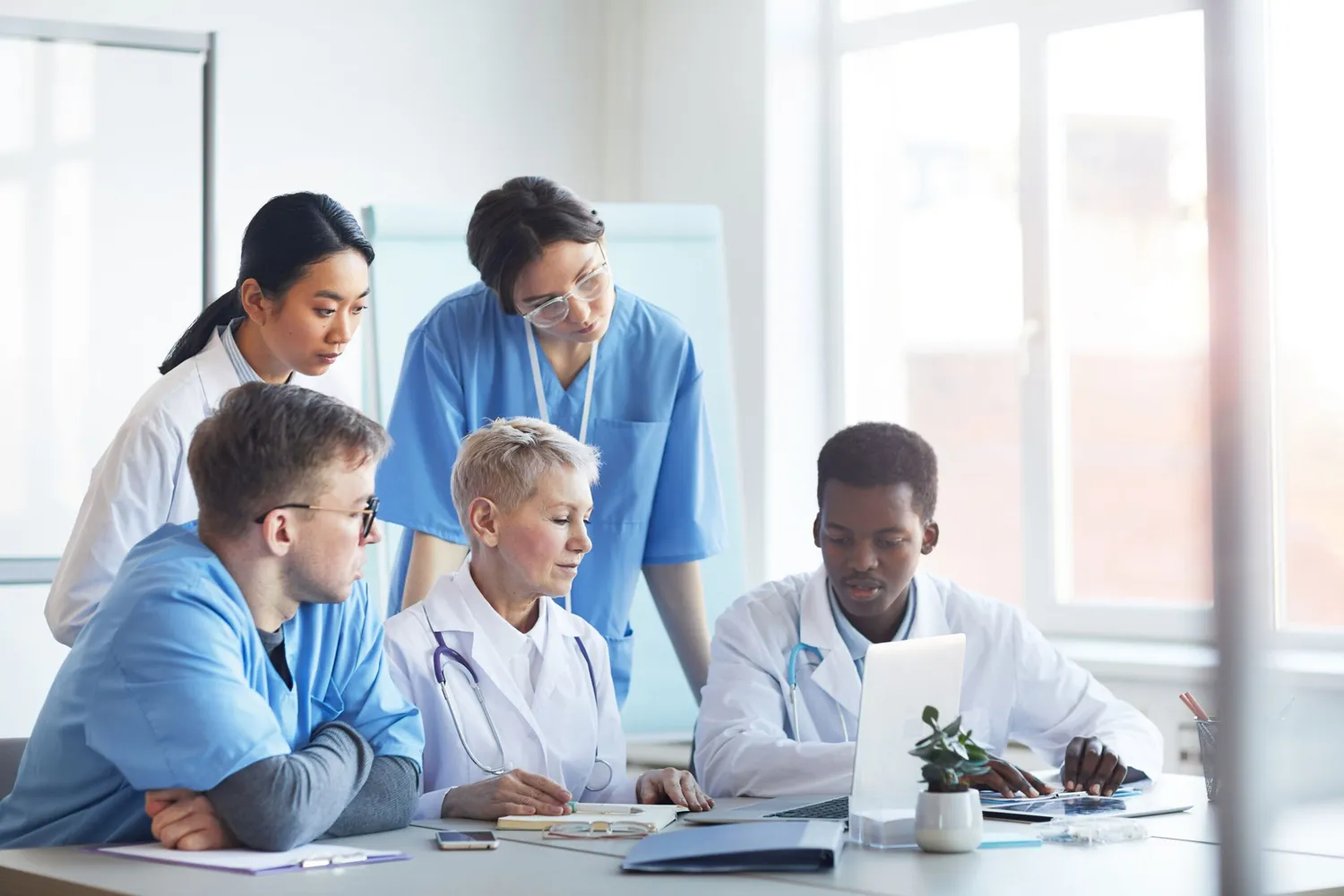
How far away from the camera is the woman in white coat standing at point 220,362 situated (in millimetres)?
2023

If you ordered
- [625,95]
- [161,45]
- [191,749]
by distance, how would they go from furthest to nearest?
[625,95]
[161,45]
[191,749]

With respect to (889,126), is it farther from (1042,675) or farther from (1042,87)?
(1042,675)

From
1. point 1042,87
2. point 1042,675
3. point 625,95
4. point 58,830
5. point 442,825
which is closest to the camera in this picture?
point 58,830

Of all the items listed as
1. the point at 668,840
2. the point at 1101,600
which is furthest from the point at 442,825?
the point at 1101,600

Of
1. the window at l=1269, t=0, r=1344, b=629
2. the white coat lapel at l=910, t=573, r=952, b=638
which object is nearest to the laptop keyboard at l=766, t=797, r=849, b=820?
the white coat lapel at l=910, t=573, r=952, b=638

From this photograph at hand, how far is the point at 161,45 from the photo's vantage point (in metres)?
3.48

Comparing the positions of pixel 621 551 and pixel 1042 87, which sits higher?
pixel 1042 87

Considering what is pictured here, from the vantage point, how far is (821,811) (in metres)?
1.91

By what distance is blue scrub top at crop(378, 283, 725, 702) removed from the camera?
2.63m

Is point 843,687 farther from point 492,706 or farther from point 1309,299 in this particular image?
point 1309,299

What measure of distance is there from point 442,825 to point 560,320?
3.12 ft

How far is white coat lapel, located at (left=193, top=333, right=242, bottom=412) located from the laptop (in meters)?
1.02

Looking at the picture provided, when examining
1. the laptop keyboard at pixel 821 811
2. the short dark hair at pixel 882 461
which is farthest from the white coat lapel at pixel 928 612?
the laptop keyboard at pixel 821 811

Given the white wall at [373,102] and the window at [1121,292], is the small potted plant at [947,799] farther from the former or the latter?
the white wall at [373,102]
